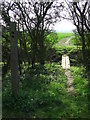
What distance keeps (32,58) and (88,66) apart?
3386mm

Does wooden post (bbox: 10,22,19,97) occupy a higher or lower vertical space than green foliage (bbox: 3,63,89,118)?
higher

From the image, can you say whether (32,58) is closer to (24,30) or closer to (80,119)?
(24,30)

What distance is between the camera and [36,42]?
37.6ft

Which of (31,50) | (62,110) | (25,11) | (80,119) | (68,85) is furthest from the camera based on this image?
(31,50)

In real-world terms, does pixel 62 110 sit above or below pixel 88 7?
below

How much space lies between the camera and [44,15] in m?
11.4

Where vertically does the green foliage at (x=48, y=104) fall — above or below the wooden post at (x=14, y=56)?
below

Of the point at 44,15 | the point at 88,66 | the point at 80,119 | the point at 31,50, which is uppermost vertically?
the point at 44,15

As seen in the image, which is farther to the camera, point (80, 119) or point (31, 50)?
point (31, 50)

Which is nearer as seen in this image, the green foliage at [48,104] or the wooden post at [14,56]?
the green foliage at [48,104]

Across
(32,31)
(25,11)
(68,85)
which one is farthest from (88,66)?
(25,11)

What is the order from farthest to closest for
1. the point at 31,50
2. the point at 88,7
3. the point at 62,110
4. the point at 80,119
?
the point at 31,50 → the point at 88,7 → the point at 62,110 → the point at 80,119

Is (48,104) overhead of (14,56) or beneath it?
beneath

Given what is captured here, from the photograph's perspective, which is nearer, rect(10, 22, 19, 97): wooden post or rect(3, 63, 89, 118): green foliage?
rect(3, 63, 89, 118): green foliage
